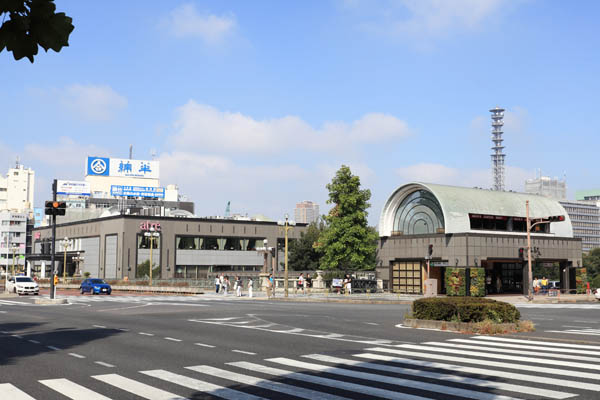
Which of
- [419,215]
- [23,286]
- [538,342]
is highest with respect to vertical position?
[419,215]

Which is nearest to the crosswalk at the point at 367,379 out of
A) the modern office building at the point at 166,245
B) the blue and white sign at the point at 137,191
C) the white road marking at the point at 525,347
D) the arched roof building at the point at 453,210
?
the white road marking at the point at 525,347

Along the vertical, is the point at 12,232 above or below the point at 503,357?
above

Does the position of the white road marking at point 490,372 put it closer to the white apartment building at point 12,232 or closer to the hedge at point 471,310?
the hedge at point 471,310

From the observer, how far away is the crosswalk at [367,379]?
9461 millimetres

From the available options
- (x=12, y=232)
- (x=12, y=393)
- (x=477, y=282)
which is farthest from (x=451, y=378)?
(x=12, y=232)

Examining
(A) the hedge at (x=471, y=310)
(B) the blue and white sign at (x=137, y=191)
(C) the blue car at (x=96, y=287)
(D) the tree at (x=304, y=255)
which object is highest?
(B) the blue and white sign at (x=137, y=191)

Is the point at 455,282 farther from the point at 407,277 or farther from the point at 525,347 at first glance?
the point at 525,347

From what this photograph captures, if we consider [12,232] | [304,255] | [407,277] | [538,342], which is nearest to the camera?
[538,342]

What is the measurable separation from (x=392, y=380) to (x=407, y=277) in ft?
157

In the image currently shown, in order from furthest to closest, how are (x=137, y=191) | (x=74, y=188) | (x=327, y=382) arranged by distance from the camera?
(x=74, y=188)
(x=137, y=191)
(x=327, y=382)

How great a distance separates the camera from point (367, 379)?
10.8m

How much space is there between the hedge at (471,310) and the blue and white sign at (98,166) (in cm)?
10972

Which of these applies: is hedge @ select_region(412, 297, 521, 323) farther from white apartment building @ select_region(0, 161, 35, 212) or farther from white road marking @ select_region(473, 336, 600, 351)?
white apartment building @ select_region(0, 161, 35, 212)

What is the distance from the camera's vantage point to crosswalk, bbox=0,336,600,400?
9461 millimetres
